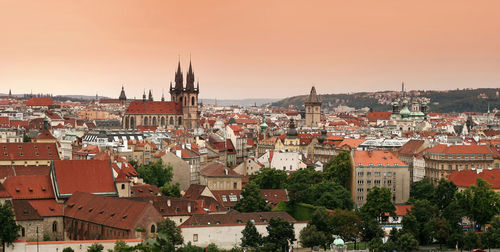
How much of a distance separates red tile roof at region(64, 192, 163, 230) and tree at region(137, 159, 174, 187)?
23.9 meters

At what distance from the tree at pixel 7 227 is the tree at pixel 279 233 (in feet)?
71.0

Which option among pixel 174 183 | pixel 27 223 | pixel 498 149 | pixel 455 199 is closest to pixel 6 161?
pixel 174 183

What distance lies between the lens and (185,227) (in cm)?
7056

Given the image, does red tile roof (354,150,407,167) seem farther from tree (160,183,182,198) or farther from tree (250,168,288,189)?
tree (160,183,182,198)

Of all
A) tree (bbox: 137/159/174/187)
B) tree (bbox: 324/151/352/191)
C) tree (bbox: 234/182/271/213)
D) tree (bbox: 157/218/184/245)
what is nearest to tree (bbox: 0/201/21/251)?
tree (bbox: 157/218/184/245)

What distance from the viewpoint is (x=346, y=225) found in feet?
246

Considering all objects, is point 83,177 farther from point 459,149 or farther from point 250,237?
point 459,149

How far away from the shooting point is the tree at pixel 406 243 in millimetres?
70750

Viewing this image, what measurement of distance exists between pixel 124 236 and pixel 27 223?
35.4ft

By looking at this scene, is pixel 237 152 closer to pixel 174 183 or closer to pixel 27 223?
pixel 174 183

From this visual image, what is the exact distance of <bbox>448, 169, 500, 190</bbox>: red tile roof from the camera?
3722 inches

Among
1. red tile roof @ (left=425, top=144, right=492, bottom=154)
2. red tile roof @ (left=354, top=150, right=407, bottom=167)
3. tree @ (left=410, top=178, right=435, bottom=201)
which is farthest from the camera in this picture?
red tile roof @ (left=425, top=144, right=492, bottom=154)

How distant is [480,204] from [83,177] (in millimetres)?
41730

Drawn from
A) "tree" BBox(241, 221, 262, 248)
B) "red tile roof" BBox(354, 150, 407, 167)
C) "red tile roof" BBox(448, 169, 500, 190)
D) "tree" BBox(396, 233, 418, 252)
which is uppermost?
"red tile roof" BBox(354, 150, 407, 167)
